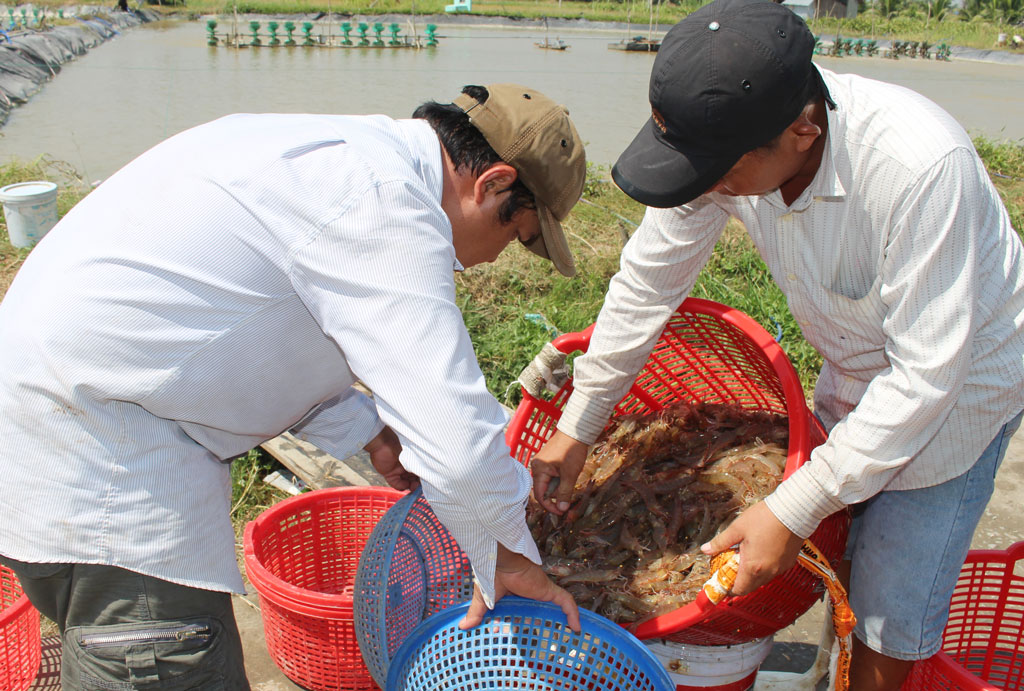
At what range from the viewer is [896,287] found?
1686mm

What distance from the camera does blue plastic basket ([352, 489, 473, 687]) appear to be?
200 cm

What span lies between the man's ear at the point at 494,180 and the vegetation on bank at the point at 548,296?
1823 mm

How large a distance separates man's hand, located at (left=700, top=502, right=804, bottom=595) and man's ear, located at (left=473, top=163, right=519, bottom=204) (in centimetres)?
93

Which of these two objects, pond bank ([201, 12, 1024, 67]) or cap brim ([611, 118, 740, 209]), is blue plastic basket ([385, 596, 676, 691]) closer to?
cap brim ([611, 118, 740, 209])

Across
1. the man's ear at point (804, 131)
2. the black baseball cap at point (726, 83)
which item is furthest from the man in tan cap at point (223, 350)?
the man's ear at point (804, 131)

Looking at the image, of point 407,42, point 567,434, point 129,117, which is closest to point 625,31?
point 407,42

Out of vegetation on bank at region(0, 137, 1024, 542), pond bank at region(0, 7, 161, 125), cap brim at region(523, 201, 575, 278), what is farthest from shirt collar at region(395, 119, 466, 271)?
pond bank at region(0, 7, 161, 125)

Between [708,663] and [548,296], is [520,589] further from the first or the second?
[548,296]

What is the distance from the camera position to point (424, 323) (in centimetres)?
135

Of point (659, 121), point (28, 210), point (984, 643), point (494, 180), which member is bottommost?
point (984, 643)

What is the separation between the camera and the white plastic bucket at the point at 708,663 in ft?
6.59

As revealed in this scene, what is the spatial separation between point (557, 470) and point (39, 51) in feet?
56.4

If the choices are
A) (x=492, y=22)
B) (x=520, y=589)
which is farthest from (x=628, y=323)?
(x=492, y=22)

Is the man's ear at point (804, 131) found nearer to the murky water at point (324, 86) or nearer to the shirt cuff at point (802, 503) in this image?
the shirt cuff at point (802, 503)
